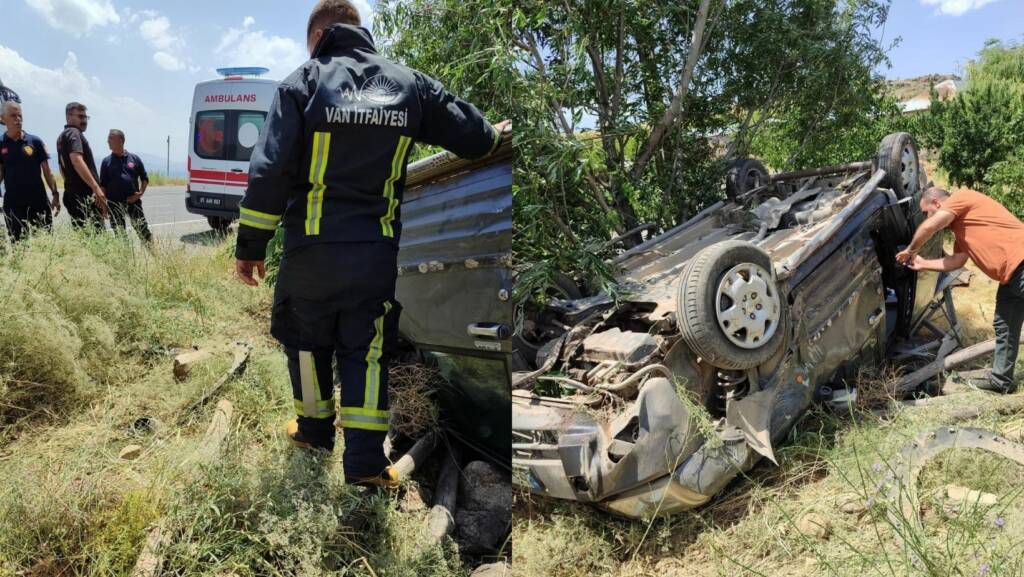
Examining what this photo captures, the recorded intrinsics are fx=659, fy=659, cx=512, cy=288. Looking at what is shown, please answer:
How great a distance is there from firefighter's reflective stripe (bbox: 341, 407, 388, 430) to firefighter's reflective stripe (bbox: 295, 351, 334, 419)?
52 mm

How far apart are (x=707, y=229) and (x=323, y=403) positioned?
3008 mm

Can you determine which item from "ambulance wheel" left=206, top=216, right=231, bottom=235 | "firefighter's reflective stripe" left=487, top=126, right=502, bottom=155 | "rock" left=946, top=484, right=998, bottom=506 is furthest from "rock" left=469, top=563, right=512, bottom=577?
"ambulance wheel" left=206, top=216, right=231, bottom=235

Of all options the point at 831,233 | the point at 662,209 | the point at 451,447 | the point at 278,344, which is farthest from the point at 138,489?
the point at 662,209

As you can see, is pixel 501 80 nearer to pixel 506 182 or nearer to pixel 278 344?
pixel 506 182

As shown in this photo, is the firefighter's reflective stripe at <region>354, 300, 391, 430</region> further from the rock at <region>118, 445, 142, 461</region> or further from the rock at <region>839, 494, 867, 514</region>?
the rock at <region>839, 494, 867, 514</region>

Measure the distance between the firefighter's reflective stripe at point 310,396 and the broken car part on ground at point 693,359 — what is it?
77 centimetres

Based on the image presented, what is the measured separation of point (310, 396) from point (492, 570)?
0.95 metres

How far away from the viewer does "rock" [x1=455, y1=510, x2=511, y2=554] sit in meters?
2.62

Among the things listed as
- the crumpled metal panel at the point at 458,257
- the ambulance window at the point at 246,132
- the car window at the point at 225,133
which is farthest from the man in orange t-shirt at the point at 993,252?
the car window at the point at 225,133

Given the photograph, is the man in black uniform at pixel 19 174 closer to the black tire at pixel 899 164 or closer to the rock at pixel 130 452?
the rock at pixel 130 452

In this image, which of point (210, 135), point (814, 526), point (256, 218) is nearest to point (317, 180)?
point (256, 218)

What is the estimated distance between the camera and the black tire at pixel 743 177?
4.79m

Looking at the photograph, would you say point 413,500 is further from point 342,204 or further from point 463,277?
point 342,204

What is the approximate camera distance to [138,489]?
1899 millimetres
